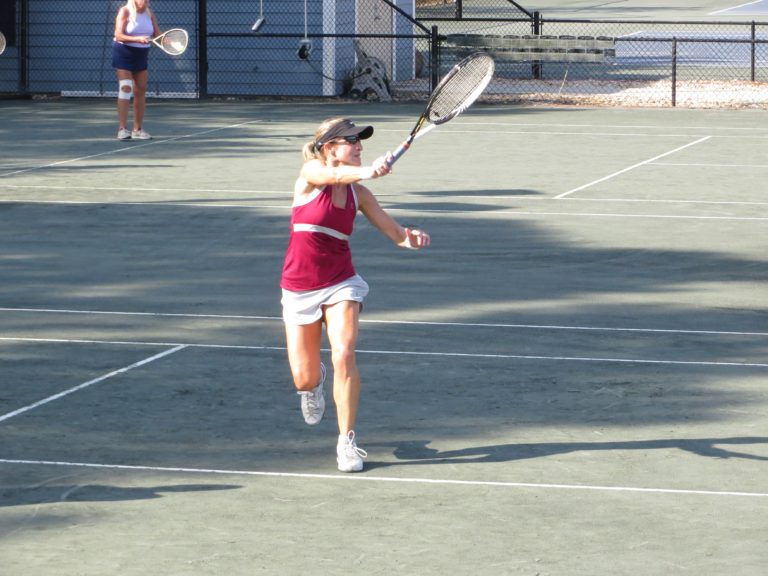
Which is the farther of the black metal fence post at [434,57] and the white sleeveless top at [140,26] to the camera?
the black metal fence post at [434,57]

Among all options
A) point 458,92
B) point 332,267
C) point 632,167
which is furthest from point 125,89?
point 332,267

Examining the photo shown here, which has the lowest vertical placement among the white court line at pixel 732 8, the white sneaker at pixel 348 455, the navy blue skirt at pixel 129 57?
the white sneaker at pixel 348 455

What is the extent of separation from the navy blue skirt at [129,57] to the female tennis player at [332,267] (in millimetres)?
14118

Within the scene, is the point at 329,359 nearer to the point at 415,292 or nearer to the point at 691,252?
the point at 415,292

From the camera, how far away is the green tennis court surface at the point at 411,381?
20.9ft

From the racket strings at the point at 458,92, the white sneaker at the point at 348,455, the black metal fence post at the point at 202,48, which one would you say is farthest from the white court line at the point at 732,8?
the white sneaker at the point at 348,455

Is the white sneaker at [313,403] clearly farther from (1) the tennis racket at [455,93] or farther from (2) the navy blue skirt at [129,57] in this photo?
(2) the navy blue skirt at [129,57]

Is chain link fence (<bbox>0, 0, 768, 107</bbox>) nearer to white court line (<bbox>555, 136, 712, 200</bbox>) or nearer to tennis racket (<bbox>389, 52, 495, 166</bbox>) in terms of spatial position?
white court line (<bbox>555, 136, 712, 200</bbox>)

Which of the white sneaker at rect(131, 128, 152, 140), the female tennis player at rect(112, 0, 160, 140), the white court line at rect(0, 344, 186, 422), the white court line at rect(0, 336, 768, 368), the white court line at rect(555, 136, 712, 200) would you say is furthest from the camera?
the white sneaker at rect(131, 128, 152, 140)

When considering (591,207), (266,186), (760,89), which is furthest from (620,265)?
(760,89)

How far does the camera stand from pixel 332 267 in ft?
24.3

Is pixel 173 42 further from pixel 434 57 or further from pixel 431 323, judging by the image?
pixel 431 323

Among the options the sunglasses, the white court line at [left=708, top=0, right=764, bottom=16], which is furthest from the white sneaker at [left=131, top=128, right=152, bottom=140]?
the white court line at [left=708, top=0, right=764, bottom=16]

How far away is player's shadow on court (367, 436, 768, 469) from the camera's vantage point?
7.58m
